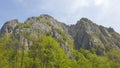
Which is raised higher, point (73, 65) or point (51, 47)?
point (51, 47)

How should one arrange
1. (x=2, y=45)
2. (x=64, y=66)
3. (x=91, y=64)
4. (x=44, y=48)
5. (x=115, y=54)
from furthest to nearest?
(x=115, y=54), (x=91, y=64), (x=64, y=66), (x=44, y=48), (x=2, y=45)

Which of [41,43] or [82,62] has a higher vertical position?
[41,43]

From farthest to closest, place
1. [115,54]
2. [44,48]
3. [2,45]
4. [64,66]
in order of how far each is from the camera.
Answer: [115,54] → [64,66] → [44,48] → [2,45]


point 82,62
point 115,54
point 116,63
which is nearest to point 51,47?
point 82,62

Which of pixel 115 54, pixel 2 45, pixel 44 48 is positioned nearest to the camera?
pixel 2 45

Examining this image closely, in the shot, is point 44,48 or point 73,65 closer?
point 44,48

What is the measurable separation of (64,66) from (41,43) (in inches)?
721

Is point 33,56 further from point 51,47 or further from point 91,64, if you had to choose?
point 91,64

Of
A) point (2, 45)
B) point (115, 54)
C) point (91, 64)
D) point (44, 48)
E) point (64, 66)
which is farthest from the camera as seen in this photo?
point (115, 54)

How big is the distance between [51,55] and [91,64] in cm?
2593

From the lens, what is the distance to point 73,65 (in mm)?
101812

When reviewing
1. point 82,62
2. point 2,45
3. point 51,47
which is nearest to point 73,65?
point 82,62

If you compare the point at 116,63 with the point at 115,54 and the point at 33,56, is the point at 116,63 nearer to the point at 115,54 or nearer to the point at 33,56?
the point at 115,54

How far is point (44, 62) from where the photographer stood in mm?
77938
